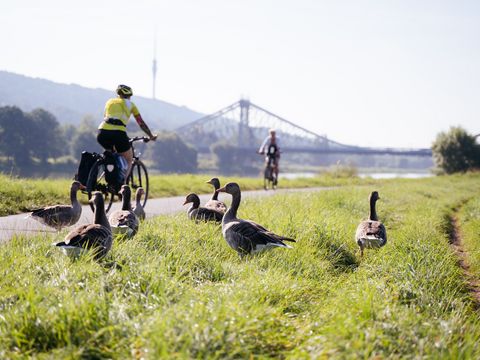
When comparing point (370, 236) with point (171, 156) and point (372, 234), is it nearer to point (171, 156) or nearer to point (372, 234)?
point (372, 234)

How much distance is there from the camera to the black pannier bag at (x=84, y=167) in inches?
295

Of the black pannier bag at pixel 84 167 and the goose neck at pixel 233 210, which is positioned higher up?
the black pannier bag at pixel 84 167

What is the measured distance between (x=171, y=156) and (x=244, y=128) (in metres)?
45.0

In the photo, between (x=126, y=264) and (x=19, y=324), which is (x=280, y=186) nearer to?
(x=126, y=264)

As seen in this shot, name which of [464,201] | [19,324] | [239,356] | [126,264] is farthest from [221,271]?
[464,201]

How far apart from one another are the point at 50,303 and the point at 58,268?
707 millimetres

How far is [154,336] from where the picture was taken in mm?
2924

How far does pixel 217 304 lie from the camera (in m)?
3.43

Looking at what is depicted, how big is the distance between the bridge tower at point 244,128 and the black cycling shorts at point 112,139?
274 ft

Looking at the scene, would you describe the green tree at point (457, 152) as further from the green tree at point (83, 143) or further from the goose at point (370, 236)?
the goose at point (370, 236)

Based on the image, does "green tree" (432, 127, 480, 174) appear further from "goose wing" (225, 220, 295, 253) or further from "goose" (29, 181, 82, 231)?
"goose" (29, 181, 82, 231)

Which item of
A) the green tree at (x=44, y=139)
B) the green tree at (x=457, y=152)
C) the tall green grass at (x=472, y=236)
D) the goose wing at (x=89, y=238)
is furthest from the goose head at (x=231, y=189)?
the green tree at (x=457, y=152)

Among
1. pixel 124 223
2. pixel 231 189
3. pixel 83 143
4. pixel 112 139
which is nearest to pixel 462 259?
pixel 231 189

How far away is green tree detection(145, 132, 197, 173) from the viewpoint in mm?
53659
